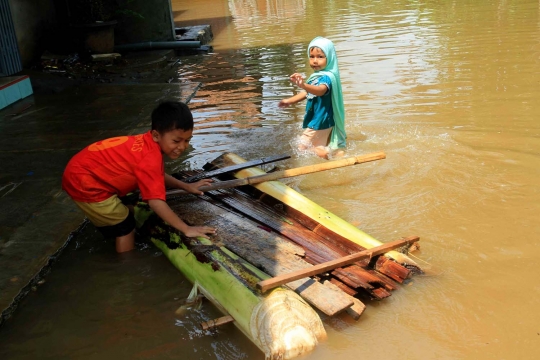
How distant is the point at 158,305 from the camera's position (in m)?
3.48

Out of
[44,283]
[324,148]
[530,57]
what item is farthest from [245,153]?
[530,57]

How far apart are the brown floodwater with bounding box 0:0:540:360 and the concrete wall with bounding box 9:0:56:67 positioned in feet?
9.06

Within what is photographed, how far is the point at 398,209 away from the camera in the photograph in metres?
4.61

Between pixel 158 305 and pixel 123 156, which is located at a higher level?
pixel 123 156

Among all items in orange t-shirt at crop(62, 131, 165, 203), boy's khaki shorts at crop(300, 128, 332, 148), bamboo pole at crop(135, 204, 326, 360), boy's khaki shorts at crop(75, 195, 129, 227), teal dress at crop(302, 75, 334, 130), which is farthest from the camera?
boy's khaki shorts at crop(300, 128, 332, 148)

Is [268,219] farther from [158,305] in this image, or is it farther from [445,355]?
[445,355]

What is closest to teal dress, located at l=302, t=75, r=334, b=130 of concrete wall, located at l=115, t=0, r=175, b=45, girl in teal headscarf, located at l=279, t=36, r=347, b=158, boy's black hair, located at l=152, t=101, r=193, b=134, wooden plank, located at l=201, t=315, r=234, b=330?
girl in teal headscarf, located at l=279, t=36, r=347, b=158

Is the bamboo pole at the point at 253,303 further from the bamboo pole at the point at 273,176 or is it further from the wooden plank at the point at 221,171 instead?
the wooden plank at the point at 221,171

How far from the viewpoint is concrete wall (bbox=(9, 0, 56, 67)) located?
9.84 m

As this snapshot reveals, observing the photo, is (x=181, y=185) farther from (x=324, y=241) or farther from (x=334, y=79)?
(x=334, y=79)

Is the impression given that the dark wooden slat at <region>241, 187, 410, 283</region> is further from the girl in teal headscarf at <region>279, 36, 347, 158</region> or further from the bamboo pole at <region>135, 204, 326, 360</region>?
the girl in teal headscarf at <region>279, 36, 347, 158</region>

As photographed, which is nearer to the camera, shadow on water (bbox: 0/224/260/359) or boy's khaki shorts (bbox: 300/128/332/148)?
shadow on water (bbox: 0/224/260/359)

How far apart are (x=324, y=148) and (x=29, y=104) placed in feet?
15.1

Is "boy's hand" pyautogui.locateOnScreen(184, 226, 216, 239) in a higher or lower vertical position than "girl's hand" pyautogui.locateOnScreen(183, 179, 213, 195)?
lower
